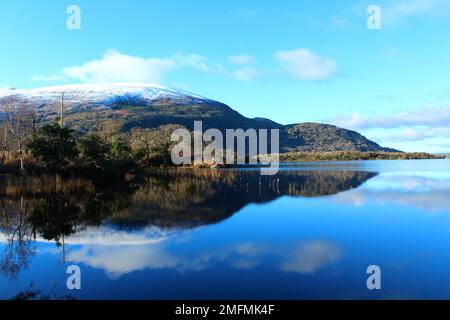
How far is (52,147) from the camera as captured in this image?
35688 millimetres

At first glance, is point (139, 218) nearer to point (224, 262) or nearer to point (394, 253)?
point (224, 262)

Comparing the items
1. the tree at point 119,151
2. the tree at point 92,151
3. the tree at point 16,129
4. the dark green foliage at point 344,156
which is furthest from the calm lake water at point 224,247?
the dark green foliage at point 344,156

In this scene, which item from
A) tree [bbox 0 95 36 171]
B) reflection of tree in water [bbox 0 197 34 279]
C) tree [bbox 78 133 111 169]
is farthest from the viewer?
tree [bbox 78 133 111 169]

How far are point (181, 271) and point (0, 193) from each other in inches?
945

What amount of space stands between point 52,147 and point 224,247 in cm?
2637

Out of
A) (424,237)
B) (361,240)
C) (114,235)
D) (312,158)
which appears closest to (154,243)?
(114,235)

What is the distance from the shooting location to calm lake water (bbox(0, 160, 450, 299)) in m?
10.2

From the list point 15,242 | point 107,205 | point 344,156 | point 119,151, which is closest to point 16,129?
point 119,151

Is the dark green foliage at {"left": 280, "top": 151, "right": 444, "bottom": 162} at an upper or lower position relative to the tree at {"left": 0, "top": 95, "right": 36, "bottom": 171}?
lower

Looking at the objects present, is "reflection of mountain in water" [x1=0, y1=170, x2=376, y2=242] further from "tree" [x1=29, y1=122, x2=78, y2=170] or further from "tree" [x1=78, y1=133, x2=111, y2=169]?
"tree" [x1=78, y1=133, x2=111, y2=169]

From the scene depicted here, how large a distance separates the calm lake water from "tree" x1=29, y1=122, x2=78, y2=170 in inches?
289

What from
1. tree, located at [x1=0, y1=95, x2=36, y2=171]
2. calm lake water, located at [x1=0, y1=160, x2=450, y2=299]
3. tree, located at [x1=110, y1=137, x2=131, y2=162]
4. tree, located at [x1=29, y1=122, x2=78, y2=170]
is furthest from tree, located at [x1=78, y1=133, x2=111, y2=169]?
calm lake water, located at [x1=0, y1=160, x2=450, y2=299]

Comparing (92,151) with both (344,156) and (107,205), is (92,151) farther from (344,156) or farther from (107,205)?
(344,156)

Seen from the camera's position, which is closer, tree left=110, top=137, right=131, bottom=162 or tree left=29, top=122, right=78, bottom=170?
tree left=29, top=122, right=78, bottom=170
